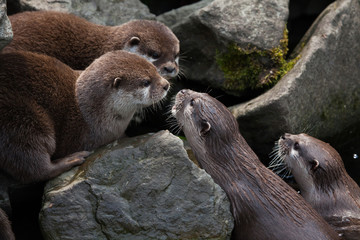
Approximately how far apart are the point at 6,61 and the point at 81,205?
127 centimetres

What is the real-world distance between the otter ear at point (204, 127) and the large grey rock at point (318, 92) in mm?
768

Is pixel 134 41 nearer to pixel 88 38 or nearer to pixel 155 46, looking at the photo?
A: pixel 155 46

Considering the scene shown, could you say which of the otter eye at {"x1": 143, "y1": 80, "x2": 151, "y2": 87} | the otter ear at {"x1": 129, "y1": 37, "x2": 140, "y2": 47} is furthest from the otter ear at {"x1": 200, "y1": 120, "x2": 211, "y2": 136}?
the otter ear at {"x1": 129, "y1": 37, "x2": 140, "y2": 47}

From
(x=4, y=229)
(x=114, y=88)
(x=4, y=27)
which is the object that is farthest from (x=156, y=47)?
(x=4, y=229)

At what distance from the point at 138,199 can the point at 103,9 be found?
2847 mm

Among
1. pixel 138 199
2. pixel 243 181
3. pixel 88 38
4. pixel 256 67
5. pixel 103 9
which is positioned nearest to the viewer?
pixel 138 199

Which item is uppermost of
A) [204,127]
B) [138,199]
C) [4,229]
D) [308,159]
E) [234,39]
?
[234,39]

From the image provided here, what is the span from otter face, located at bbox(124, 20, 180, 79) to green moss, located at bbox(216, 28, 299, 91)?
0.60 m

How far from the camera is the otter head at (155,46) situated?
553 centimetres

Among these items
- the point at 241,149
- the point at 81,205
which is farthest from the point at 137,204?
the point at 241,149

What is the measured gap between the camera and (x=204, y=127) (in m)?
4.65

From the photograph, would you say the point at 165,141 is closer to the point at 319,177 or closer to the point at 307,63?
the point at 319,177

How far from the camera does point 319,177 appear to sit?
4969 millimetres

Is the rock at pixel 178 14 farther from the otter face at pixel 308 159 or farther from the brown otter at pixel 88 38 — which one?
the otter face at pixel 308 159
